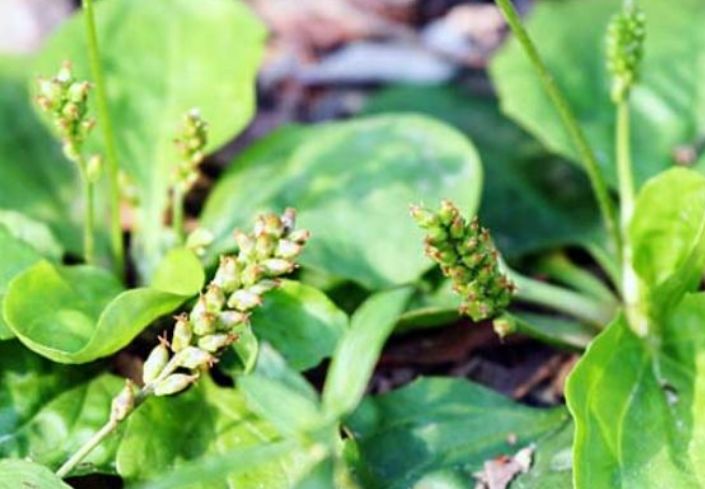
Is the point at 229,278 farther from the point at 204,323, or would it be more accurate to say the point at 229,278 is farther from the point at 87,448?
the point at 87,448

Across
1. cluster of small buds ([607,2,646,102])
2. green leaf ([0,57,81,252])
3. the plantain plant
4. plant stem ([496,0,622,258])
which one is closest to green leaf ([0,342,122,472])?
the plantain plant

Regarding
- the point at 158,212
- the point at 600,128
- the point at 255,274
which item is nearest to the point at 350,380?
the point at 255,274

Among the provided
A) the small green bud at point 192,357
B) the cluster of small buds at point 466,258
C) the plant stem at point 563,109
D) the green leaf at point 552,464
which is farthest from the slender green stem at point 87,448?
the plant stem at point 563,109

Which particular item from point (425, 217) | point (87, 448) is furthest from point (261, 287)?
point (87, 448)

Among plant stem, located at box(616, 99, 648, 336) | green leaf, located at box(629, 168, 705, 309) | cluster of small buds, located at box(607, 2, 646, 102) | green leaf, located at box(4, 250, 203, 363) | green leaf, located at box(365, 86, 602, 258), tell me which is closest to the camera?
green leaf, located at box(4, 250, 203, 363)

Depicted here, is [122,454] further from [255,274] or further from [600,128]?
[600,128]

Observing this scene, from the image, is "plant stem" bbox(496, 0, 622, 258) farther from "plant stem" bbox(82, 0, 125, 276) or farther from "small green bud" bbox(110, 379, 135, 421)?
"small green bud" bbox(110, 379, 135, 421)

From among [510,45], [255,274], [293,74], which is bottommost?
[293,74]
